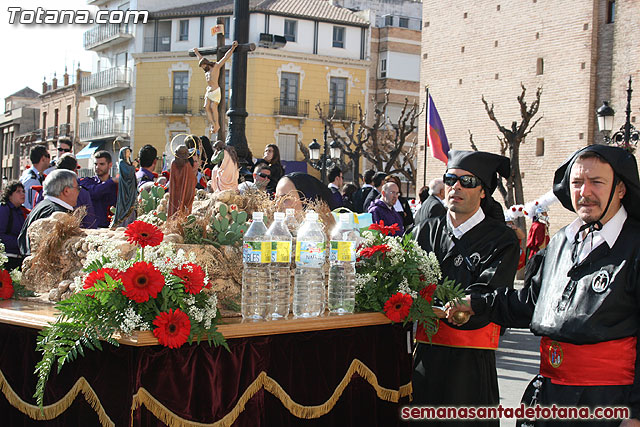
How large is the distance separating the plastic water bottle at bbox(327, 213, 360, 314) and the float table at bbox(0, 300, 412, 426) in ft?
0.38

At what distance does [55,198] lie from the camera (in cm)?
594

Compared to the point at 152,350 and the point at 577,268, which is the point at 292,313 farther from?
the point at 577,268

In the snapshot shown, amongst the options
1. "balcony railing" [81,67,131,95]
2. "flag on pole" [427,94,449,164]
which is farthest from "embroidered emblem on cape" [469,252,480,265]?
"balcony railing" [81,67,131,95]

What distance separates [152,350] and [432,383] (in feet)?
5.86

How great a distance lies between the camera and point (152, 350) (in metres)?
3.78

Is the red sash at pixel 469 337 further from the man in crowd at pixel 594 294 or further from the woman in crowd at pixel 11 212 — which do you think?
the woman in crowd at pixel 11 212

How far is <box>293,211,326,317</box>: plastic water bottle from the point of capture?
4.29 meters

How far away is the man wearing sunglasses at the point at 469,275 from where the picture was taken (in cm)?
459

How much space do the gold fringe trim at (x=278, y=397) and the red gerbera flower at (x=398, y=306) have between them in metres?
0.45

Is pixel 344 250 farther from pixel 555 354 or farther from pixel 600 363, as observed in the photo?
pixel 600 363

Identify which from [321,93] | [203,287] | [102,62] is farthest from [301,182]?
[102,62]

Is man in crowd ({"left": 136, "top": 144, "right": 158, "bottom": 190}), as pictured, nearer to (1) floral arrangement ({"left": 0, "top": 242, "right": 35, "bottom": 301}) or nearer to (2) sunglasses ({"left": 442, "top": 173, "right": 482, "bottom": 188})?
(1) floral arrangement ({"left": 0, "top": 242, "right": 35, "bottom": 301})

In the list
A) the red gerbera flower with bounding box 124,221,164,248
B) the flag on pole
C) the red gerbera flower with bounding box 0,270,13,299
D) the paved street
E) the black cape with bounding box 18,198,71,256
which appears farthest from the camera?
the flag on pole

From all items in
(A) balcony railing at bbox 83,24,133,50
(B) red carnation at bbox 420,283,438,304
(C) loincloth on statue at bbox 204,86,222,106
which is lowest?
(B) red carnation at bbox 420,283,438,304
